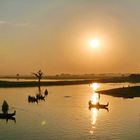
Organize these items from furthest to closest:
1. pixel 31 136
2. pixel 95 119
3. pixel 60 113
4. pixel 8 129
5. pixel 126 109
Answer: pixel 126 109, pixel 60 113, pixel 95 119, pixel 8 129, pixel 31 136

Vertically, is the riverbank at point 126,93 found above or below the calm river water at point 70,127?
above

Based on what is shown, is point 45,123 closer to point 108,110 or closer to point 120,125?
point 120,125

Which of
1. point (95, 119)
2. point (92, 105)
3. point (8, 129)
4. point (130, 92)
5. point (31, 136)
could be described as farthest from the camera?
point (130, 92)

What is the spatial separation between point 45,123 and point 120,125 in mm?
11953

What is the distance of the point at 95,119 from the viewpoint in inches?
2630

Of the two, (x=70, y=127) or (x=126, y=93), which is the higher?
(x=126, y=93)

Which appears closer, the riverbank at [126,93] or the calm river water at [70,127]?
the calm river water at [70,127]

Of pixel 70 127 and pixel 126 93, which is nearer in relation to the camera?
pixel 70 127

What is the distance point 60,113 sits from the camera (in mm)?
74625

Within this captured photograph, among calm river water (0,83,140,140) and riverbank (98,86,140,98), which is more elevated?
riverbank (98,86,140,98)

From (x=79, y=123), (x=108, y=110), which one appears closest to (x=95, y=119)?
(x=79, y=123)

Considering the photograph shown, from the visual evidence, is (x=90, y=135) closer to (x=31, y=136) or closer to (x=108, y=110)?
(x=31, y=136)

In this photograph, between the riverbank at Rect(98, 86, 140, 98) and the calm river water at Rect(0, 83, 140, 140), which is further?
the riverbank at Rect(98, 86, 140, 98)

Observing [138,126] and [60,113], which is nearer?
[138,126]
